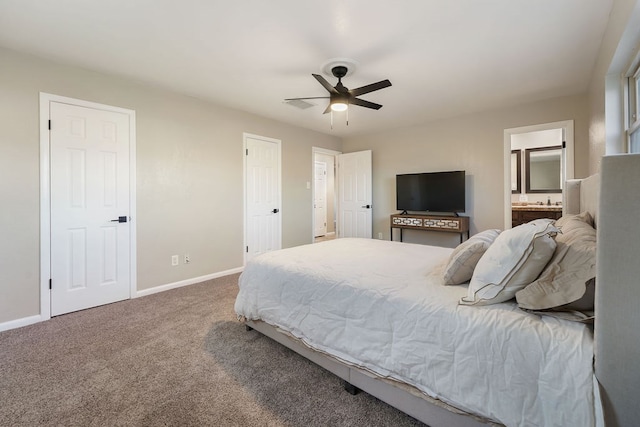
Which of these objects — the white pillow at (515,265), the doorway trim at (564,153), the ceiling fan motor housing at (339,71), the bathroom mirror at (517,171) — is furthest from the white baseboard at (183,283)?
the bathroom mirror at (517,171)

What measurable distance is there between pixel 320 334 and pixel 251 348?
730 mm

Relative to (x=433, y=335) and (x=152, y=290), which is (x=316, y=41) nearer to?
(x=433, y=335)

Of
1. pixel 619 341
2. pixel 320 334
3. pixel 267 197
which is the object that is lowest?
pixel 320 334

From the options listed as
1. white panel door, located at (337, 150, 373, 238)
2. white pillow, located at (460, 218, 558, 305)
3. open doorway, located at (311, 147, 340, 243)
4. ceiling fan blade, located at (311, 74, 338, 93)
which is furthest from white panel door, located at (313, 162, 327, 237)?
white pillow, located at (460, 218, 558, 305)

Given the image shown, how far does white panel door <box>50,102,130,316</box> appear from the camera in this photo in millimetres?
2740

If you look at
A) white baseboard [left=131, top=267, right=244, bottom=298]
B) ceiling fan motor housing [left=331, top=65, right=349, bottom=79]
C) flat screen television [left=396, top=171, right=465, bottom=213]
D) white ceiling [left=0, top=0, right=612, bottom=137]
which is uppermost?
white ceiling [left=0, top=0, right=612, bottom=137]

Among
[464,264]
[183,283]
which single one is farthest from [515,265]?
[183,283]

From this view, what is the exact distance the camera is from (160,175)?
3.44 meters

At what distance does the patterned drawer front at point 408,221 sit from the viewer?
4.73 m

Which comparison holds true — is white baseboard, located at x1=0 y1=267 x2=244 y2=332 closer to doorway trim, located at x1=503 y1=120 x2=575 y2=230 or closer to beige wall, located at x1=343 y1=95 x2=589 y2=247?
beige wall, located at x1=343 y1=95 x2=589 y2=247

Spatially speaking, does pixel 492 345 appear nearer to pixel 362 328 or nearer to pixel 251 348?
pixel 362 328

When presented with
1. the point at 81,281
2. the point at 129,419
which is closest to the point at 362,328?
the point at 129,419

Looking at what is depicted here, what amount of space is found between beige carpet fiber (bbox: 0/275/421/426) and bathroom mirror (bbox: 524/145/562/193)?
550cm

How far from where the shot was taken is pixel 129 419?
56.8 inches
